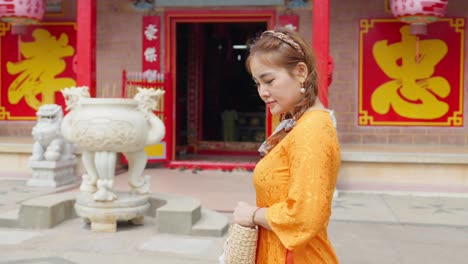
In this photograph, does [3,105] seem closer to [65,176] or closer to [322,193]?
[65,176]

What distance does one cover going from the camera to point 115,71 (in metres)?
8.36

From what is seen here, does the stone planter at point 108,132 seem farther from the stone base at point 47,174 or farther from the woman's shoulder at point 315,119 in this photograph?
the woman's shoulder at point 315,119

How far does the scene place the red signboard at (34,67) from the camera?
859cm

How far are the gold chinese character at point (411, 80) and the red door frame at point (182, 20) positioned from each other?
1721 mm

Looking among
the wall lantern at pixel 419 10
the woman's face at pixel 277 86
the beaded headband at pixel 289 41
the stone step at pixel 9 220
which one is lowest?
the stone step at pixel 9 220

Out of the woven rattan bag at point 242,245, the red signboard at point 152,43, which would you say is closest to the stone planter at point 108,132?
the woven rattan bag at point 242,245

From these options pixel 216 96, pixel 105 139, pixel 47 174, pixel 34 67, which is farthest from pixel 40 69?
pixel 105 139

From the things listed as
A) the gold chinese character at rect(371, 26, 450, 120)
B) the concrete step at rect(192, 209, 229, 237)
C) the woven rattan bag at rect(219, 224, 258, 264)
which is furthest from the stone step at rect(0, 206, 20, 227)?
the gold chinese character at rect(371, 26, 450, 120)

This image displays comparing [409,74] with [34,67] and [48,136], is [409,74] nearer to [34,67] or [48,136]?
[48,136]

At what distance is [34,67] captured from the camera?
8664 millimetres

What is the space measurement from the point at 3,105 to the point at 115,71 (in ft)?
6.83

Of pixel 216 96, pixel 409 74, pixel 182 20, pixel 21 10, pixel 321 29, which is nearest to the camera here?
pixel 321 29

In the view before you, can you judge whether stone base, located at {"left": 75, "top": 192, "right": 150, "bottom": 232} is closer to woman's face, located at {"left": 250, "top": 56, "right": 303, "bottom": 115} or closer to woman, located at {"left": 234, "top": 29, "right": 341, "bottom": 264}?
woman, located at {"left": 234, "top": 29, "right": 341, "bottom": 264}

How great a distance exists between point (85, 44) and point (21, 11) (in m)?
1.49
